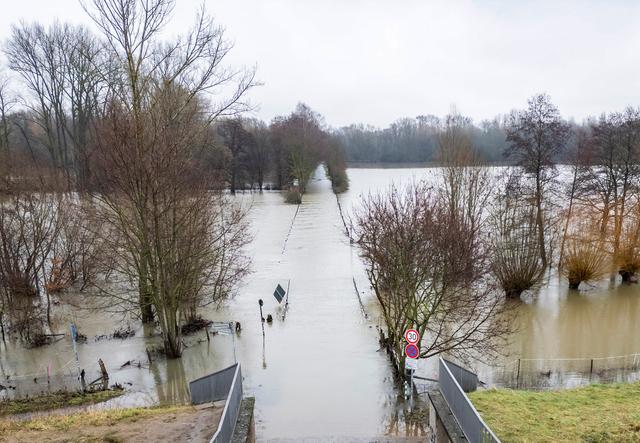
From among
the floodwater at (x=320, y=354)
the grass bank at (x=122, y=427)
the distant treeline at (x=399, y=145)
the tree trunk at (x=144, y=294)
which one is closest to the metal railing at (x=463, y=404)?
the floodwater at (x=320, y=354)

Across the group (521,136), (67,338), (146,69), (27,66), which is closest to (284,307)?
(67,338)

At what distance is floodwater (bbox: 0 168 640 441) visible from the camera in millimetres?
12188

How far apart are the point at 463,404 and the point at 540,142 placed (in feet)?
72.3

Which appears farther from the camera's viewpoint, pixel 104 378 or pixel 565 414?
pixel 104 378

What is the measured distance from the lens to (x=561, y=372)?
49.6 feet

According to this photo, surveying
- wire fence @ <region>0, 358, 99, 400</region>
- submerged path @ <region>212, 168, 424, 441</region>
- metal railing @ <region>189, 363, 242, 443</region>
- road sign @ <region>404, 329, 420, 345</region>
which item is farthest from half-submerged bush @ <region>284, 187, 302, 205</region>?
metal railing @ <region>189, 363, 242, 443</region>

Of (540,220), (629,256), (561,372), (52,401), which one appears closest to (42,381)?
(52,401)

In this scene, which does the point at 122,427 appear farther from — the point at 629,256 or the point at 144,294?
the point at 629,256

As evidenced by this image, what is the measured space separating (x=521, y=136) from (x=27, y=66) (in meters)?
38.2

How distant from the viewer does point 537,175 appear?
2648 cm

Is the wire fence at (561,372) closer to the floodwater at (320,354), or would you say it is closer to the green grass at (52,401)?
the floodwater at (320,354)

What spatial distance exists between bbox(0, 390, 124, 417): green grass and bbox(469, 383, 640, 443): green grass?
32.5 feet

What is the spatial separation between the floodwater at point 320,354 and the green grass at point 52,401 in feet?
1.92

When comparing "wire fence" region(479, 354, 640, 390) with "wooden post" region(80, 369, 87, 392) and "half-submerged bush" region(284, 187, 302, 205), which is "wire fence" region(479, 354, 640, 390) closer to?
"wooden post" region(80, 369, 87, 392)
